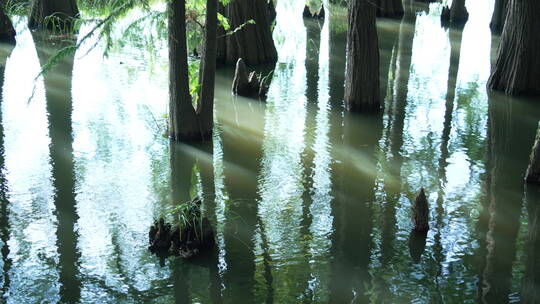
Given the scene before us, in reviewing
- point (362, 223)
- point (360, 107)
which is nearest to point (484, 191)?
point (362, 223)

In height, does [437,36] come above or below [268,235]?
above

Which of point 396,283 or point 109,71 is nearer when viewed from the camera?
point 396,283

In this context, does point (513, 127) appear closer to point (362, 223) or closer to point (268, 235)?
point (362, 223)

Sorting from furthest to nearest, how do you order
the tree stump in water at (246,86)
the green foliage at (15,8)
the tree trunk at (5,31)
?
the green foliage at (15,8) → the tree trunk at (5,31) → the tree stump in water at (246,86)

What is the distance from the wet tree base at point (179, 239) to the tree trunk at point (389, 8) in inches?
660

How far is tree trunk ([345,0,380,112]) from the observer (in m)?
13.1

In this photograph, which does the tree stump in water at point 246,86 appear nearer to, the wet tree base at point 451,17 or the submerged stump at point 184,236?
the submerged stump at point 184,236

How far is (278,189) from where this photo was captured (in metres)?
10.3

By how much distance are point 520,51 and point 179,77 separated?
697 cm

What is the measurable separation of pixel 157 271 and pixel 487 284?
3.51 m

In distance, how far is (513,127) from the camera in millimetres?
13109

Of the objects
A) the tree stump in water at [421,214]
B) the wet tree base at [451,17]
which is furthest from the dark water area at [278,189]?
the wet tree base at [451,17]

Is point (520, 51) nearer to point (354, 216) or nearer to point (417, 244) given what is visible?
point (354, 216)

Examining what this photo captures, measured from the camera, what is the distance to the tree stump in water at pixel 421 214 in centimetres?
879
